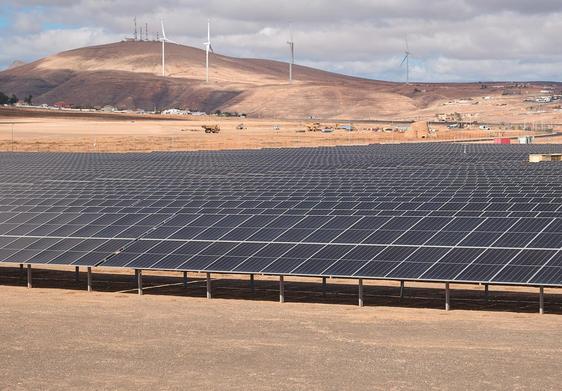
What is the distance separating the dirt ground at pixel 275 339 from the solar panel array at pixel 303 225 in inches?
65.1

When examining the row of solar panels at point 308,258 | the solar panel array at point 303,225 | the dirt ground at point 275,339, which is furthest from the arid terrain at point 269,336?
the solar panel array at point 303,225

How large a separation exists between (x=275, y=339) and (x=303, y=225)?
479 inches

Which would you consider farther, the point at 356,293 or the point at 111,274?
the point at 111,274

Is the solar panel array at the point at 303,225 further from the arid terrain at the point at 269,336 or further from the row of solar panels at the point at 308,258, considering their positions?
the arid terrain at the point at 269,336

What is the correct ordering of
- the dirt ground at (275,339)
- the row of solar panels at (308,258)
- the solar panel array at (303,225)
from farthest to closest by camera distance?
the solar panel array at (303,225) < the row of solar panels at (308,258) < the dirt ground at (275,339)

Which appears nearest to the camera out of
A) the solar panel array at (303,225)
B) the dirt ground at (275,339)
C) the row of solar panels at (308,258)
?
the dirt ground at (275,339)

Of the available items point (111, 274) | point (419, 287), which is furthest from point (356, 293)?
point (111, 274)

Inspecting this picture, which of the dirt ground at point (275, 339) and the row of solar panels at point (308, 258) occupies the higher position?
the row of solar panels at point (308, 258)

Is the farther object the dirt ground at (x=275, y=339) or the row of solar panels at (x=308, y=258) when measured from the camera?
the row of solar panels at (x=308, y=258)

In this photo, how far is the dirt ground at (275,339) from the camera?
2728 cm

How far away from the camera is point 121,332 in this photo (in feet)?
112

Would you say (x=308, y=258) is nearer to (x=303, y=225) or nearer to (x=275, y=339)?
(x=303, y=225)

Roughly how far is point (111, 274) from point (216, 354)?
71.4ft

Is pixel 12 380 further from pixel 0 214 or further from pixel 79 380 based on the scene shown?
pixel 0 214
